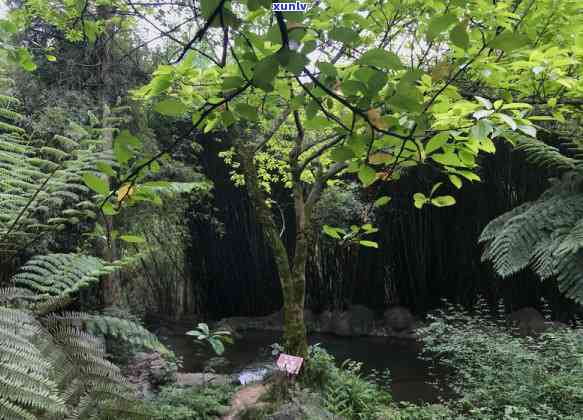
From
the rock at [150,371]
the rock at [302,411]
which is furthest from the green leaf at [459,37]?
the rock at [150,371]

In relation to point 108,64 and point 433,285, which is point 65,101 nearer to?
point 108,64

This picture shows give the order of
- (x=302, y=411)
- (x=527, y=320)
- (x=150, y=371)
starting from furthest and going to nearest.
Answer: (x=527, y=320), (x=150, y=371), (x=302, y=411)

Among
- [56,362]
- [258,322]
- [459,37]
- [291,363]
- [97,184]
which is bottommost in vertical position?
[258,322]

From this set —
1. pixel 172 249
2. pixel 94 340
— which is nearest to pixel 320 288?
pixel 172 249

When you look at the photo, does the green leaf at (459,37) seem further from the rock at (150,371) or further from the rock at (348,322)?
the rock at (348,322)

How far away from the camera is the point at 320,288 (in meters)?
6.11

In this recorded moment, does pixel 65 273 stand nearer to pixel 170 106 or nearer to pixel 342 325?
pixel 170 106

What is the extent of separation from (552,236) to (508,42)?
211 centimetres

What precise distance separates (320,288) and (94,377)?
16.3 feet

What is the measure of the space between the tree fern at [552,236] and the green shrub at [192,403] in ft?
5.25

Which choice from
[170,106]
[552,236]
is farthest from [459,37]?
[552,236]

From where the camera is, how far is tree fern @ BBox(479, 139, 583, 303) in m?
1.95

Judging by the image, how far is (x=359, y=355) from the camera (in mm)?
4602

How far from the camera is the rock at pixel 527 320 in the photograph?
4.40 m
